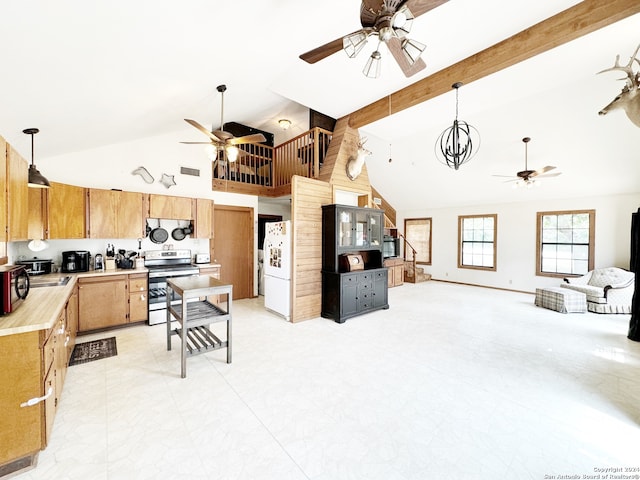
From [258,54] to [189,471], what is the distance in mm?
3584

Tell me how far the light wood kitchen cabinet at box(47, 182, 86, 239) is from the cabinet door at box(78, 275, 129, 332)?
2.37 ft

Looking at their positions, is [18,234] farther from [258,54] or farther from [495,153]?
[495,153]

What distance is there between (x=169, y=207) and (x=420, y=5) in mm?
4521

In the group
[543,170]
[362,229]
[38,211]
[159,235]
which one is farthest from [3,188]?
[543,170]

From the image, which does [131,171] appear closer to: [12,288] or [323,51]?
[12,288]

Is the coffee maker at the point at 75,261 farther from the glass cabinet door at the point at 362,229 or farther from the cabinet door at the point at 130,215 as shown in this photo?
the glass cabinet door at the point at 362,229

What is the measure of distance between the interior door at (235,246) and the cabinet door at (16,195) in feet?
10.4

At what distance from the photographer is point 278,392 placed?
2553mm

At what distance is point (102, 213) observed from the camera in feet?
13.4

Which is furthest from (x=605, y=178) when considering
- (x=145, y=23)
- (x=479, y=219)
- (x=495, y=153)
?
(x=145, y=23)

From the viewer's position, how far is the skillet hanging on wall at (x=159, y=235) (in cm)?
479

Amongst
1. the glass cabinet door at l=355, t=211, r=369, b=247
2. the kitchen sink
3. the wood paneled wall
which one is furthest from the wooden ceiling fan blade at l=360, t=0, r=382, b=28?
the kitchen sink

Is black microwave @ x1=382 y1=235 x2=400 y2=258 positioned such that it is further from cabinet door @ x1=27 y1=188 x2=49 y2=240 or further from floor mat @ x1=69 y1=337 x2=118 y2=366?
cabinet door @ x1=27 y1=188 x2=49 y2=240

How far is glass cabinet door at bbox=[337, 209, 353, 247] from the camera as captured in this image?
16.0 feet
